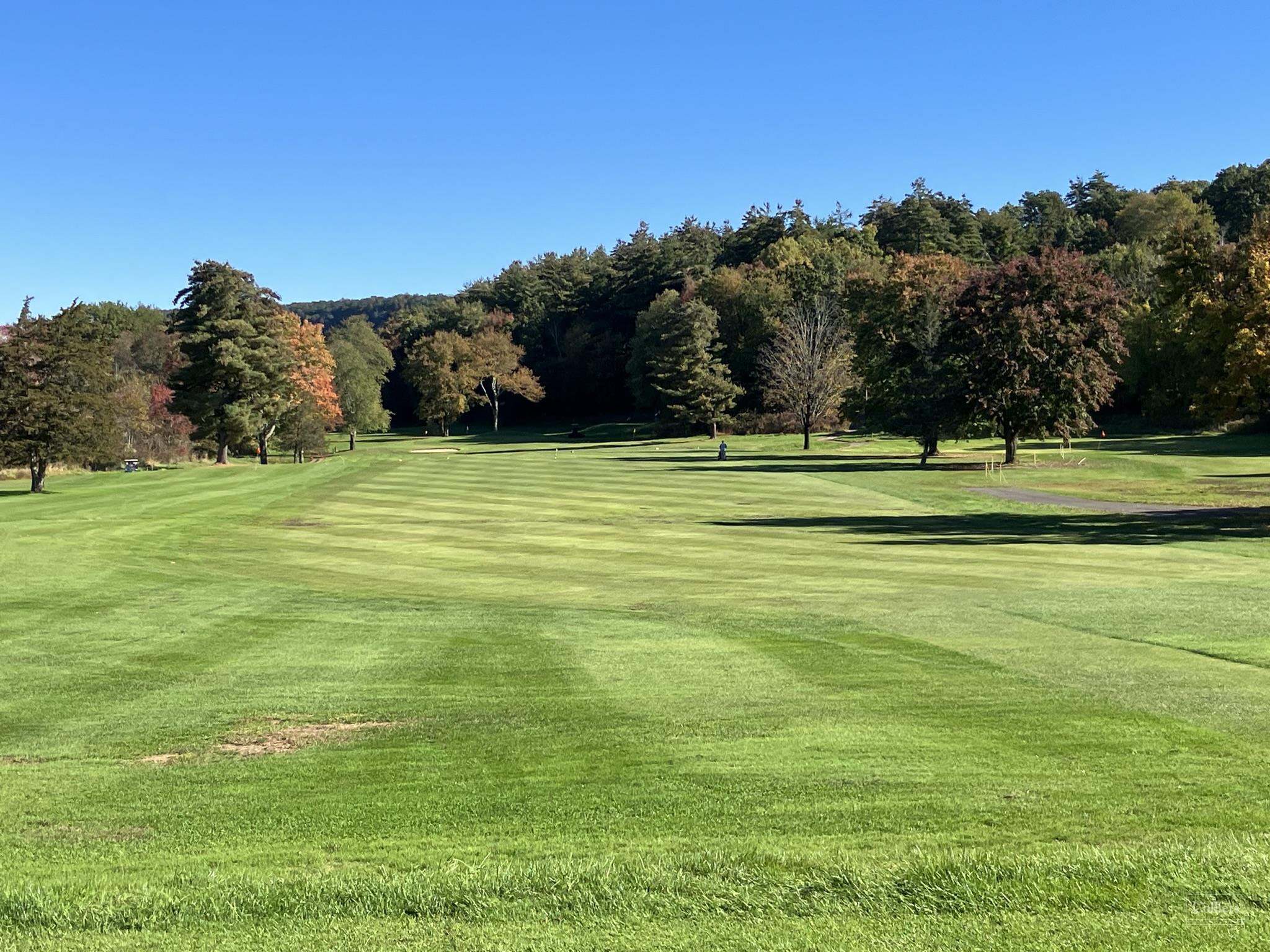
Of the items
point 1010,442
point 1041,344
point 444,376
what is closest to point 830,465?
point 1010,442

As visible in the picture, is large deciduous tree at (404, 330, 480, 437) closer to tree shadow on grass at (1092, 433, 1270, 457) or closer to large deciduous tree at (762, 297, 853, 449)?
large deciduous tree at (762, 297, 853, 449)

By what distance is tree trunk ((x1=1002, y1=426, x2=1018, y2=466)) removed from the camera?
6019cm

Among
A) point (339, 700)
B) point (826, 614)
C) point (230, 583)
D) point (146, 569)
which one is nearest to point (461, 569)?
point (230, 583)

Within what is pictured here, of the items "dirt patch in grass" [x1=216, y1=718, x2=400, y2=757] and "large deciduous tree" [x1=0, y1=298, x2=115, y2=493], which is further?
"large deciduous tree" [x1=0, y1=298, x2=115, y2=493]

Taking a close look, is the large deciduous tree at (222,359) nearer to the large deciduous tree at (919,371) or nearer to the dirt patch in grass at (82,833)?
the large deciduous tree at (919,371)

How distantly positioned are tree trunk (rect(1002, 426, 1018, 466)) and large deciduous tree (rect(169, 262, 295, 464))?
47841mm

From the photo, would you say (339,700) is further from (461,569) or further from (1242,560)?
(1242,560)

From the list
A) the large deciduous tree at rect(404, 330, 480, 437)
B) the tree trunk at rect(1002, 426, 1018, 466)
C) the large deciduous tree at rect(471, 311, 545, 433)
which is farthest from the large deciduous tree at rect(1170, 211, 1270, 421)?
the large deciduous tree at rect(471, 311, 545, 433)

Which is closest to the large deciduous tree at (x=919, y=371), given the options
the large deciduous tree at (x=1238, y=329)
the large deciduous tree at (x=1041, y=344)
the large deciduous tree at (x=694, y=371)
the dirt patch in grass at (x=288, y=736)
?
the large deciduous tree at (x=1041, y=344)

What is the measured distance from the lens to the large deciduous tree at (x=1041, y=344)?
57500mm

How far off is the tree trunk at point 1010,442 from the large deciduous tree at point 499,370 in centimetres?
7633

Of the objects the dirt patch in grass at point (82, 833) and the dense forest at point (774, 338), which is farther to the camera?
the dense forest at point (774, 338)

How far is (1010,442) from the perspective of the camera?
200 feet

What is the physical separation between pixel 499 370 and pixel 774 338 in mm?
39015
